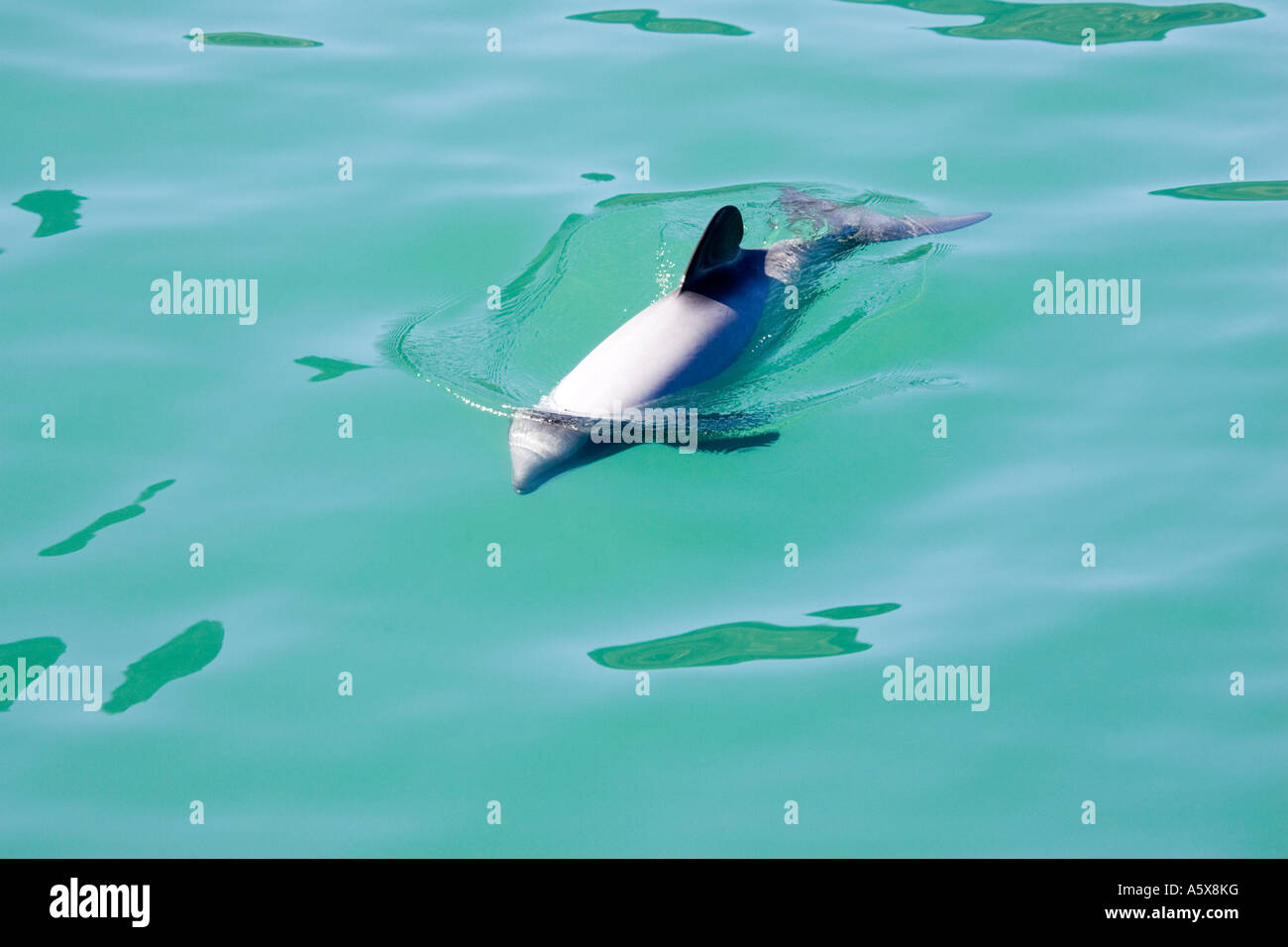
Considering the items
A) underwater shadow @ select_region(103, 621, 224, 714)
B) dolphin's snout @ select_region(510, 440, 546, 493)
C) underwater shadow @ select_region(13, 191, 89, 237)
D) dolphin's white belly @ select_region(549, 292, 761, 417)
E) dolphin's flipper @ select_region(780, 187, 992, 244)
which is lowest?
underwater shadow @ select_region(103, 621, 224, 714)

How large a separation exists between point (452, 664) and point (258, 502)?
1817mm

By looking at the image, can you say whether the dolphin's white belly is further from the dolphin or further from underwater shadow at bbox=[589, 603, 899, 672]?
underwater shadow at bbox=[589, 603, 899, 672]

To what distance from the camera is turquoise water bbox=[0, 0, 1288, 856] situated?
20.6ft

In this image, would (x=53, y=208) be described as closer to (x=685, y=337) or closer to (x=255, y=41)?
(x=255, y=41)

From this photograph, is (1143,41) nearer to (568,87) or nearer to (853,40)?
(853,40)

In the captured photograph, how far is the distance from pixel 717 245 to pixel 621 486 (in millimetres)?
1990

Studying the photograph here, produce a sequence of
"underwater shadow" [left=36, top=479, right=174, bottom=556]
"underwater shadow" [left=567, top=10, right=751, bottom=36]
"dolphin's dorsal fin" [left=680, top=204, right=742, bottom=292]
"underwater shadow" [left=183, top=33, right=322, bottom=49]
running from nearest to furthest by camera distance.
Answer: "underwater shadow" [left=36, top=479, right=174, bottom=556] → "dolphin's dorsal fin" [left=680, top=204, right=742, bottom=292] → "underwater shadow" [left=183, top=33, right=322, bottom=49] → "underwater shadow" [left=567, top=10, right=751, bottom=36]

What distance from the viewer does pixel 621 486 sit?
7934mm

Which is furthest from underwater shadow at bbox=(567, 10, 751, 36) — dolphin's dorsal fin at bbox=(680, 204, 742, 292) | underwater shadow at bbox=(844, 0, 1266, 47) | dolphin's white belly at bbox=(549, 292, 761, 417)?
dolphin's white belly at bbox=(549, 292, 761, 417)

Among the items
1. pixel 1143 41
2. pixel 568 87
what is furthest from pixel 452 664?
pixel 1143 41

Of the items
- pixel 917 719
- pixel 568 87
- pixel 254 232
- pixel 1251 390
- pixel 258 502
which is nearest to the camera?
pixel 917 719

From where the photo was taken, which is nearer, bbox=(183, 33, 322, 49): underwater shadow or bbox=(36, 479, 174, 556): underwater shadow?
bbox=(36, 479, 174, 556): underwater shadow

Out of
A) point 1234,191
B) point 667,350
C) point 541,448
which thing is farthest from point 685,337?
point 1234,191
